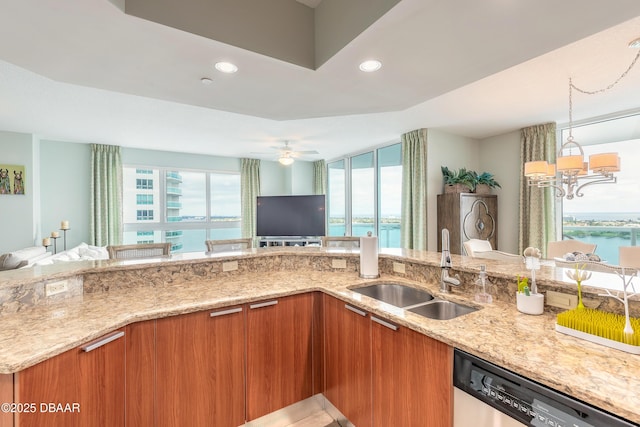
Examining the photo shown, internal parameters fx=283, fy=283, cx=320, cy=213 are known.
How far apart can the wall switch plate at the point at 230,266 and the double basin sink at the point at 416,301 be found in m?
0.90

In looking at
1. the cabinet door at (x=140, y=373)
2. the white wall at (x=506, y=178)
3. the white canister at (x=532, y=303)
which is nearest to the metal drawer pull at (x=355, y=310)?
the white canister at (x=532, y=303)

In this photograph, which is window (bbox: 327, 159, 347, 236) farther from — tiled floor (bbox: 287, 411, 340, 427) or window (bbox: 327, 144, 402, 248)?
tiled floor (bbox: 287, 411, 340, 427)

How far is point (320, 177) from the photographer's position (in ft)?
22.1

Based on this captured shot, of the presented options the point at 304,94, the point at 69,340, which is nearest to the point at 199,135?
the point at 304,94

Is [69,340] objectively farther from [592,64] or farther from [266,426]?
[592,64]

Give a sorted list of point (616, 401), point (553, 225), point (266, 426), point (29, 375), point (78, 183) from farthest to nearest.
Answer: point (78, 183) < point (553, 225) < point (266, 426) < point (29, 375) < point (616, 401)

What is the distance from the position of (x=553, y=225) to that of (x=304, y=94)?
3.91m

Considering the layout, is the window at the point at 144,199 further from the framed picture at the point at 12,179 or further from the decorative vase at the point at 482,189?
the decorative vase at the point at 482,189

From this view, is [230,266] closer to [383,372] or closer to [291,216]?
[383,372]

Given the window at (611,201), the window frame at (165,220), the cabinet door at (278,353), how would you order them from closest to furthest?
1. the cabinet door at (278,353)
2. the window at (611,201)
3. the window frame at (165,220)

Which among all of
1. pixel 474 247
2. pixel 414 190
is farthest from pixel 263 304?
pixel 414 190

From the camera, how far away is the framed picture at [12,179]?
Answer: 407cm

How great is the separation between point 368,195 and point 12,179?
5689 mm

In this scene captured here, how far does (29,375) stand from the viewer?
98 cm
